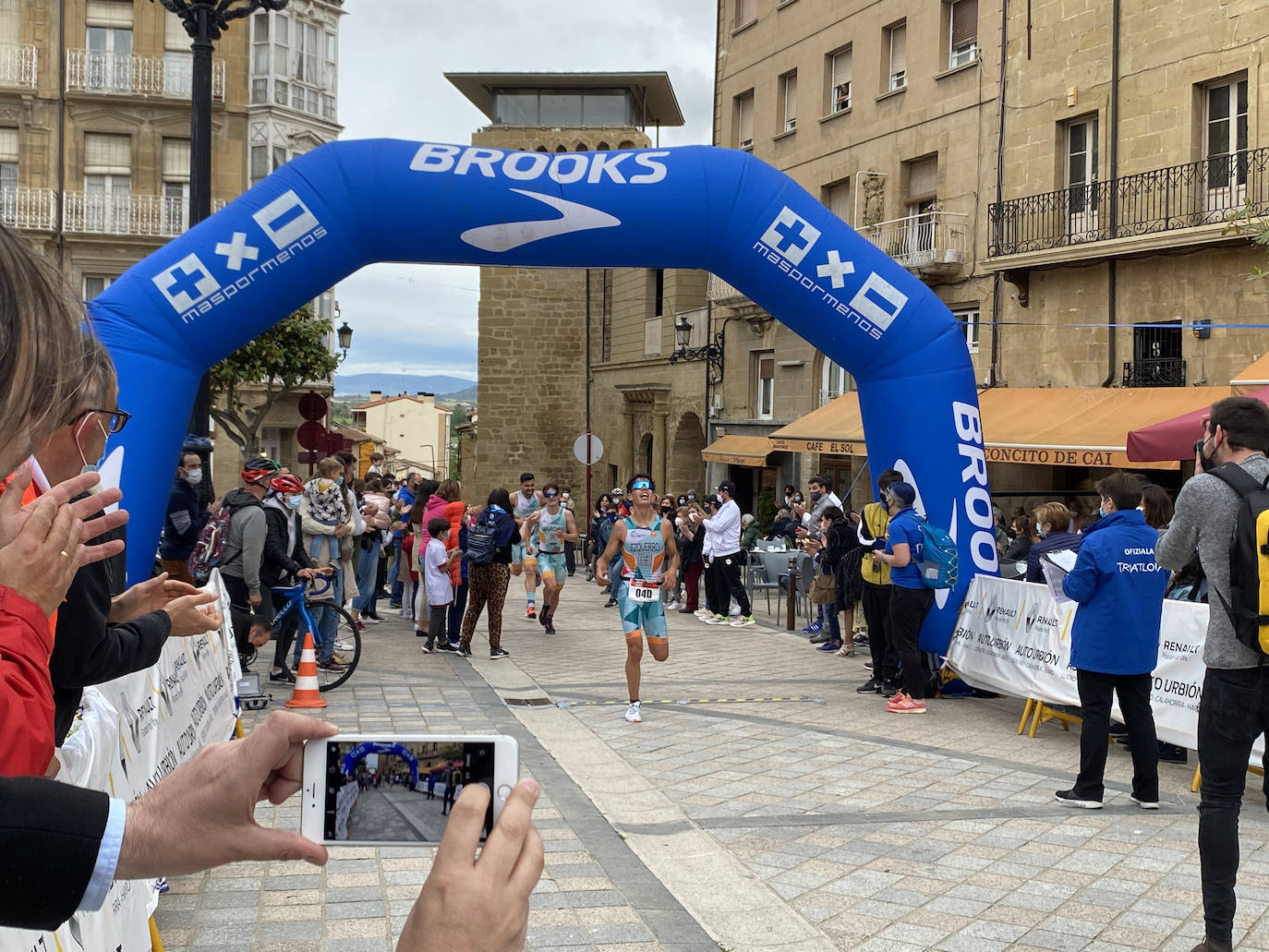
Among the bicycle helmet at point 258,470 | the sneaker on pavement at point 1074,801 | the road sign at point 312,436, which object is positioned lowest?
the sneaker on pavement at point 1074,801

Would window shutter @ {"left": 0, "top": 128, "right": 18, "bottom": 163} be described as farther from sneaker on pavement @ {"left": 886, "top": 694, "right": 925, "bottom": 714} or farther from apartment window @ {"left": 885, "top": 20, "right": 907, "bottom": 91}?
sneaker on pavement @ {"left": 886, "top": 694, "right": 925, "bottom": 714}

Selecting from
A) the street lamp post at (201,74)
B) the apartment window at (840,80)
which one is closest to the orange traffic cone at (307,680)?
the street lamp post at (201,74)

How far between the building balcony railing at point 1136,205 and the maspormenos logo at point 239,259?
11407 mm

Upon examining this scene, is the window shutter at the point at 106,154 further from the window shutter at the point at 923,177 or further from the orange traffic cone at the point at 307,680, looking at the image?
the orange traffic cone at the point at 307,680

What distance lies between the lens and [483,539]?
12.8 m

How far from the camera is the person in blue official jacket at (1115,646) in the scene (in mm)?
6746

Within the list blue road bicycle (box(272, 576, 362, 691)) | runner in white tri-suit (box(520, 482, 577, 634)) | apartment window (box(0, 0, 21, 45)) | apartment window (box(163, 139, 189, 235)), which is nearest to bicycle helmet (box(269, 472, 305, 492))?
blue road bicycle (box(272, 576, 362, 691))

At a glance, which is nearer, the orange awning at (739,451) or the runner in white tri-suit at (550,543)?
the runner in white tri-suit at (550,543)

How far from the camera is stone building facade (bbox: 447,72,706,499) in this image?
38.4 m

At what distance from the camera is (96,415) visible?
2.43 meters

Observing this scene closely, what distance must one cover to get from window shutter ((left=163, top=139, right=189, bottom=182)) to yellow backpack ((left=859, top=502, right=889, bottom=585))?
28.1 m

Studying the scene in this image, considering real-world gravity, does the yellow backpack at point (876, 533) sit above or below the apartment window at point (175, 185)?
below

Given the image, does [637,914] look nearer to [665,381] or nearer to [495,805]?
[495,805]

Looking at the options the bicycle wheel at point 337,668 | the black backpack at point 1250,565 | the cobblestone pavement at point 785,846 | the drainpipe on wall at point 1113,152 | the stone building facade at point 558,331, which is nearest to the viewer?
the black backpack at point 1250,565
